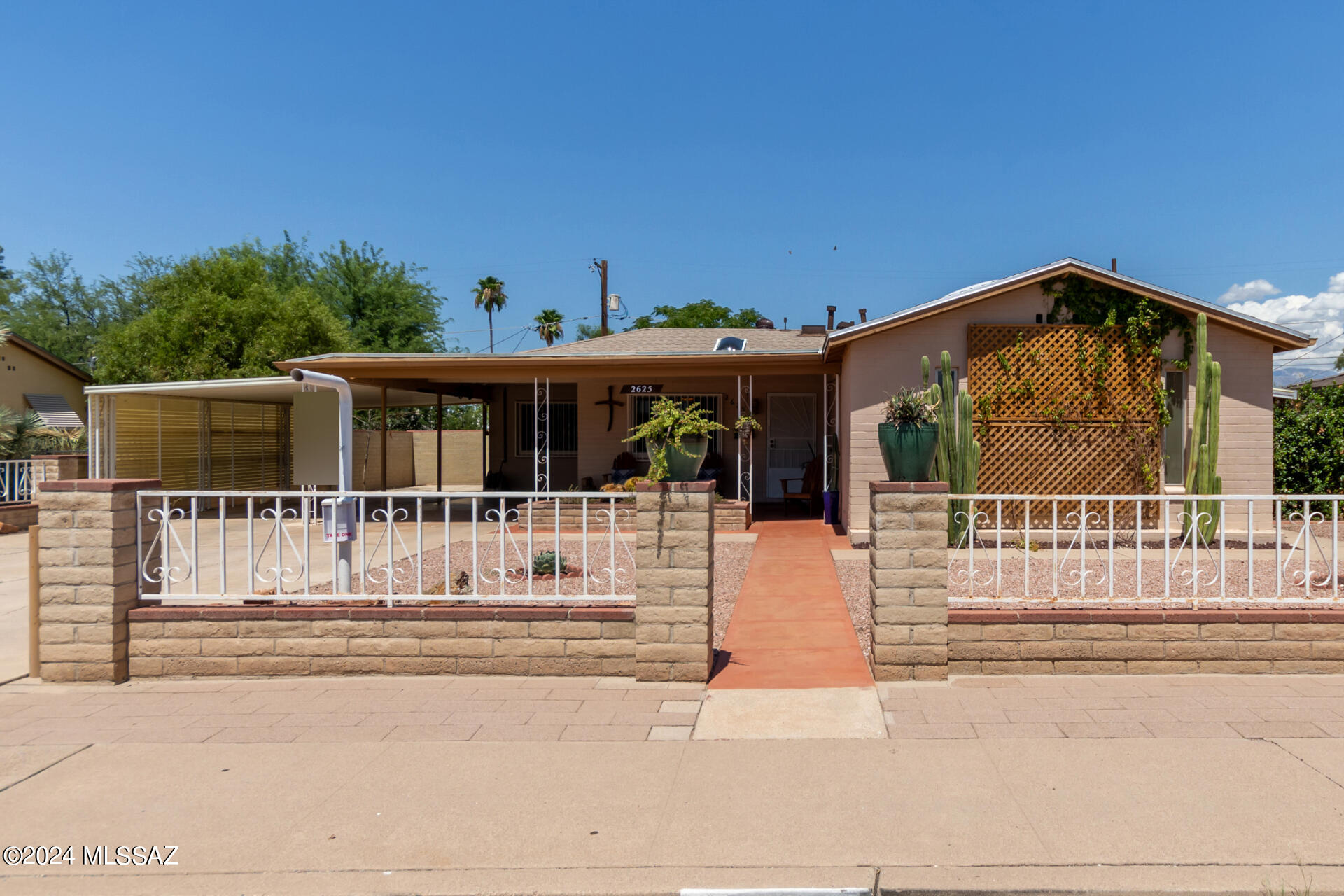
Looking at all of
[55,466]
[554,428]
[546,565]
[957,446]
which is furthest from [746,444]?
[55,466]

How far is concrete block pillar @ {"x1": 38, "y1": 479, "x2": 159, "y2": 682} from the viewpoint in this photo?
542 cm

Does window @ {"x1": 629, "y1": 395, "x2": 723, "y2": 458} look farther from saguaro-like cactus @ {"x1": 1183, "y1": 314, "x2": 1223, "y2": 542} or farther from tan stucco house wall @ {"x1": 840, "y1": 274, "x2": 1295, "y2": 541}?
saguaro-like cactus @ {"x1": 1183, "y1": 314, "x2": 1223, "y2": 542}

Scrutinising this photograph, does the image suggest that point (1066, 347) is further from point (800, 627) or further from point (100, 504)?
point (100, 504)

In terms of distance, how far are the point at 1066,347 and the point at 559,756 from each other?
10.4 meters

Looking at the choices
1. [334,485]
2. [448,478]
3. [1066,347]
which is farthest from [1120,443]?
[448,478]

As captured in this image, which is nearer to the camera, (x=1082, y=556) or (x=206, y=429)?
(x=1082, y=556)

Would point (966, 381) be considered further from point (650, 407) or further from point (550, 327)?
point (550, 327)

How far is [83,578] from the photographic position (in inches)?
215

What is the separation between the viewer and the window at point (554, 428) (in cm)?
1900

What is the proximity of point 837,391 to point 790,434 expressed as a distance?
9.45 feet

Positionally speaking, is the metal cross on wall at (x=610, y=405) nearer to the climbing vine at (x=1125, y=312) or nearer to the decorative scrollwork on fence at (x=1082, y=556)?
the climbing vine at (x=1125, y=312)

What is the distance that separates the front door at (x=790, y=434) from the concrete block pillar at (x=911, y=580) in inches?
467

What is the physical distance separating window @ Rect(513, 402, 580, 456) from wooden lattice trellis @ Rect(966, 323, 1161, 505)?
376 inches

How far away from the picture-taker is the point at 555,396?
19.0 m
